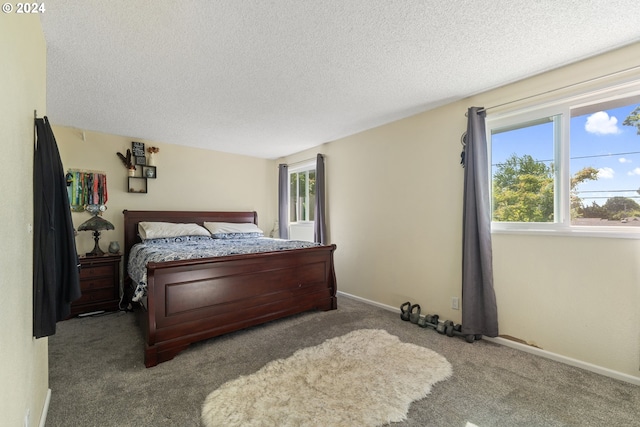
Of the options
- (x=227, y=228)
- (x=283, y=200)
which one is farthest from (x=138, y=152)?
(x=283, y=200)

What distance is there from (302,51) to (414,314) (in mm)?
2665

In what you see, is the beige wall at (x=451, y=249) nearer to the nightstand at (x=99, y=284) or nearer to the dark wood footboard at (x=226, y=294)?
the dark wood footboard at (x=226, y=294)

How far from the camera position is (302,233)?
4809 millimetres

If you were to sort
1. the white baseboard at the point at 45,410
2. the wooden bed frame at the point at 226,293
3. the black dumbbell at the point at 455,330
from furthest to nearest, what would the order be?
the black dumbbell at the point at 455,330 < the wooden bed frame at the point at 226,293 < the white baseboard at the point at 45,410

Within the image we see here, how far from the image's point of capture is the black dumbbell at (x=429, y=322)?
2742mm

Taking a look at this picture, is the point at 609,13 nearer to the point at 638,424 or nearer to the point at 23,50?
the point at 638,424

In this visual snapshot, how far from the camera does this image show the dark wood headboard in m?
3.75

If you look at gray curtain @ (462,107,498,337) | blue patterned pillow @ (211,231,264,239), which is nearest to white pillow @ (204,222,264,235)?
blue patterned pillow @ (211,231,264,239)

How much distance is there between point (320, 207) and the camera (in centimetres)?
414

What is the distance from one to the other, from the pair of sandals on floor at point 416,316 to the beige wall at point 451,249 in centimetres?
10

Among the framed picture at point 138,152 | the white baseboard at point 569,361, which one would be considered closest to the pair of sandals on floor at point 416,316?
the white baseboard at point 569,361

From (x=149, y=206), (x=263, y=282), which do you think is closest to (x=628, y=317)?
(x=263, y=282)

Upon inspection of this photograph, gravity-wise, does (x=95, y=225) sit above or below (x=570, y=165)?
below

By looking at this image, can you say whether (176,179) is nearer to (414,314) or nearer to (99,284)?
(99,284)
